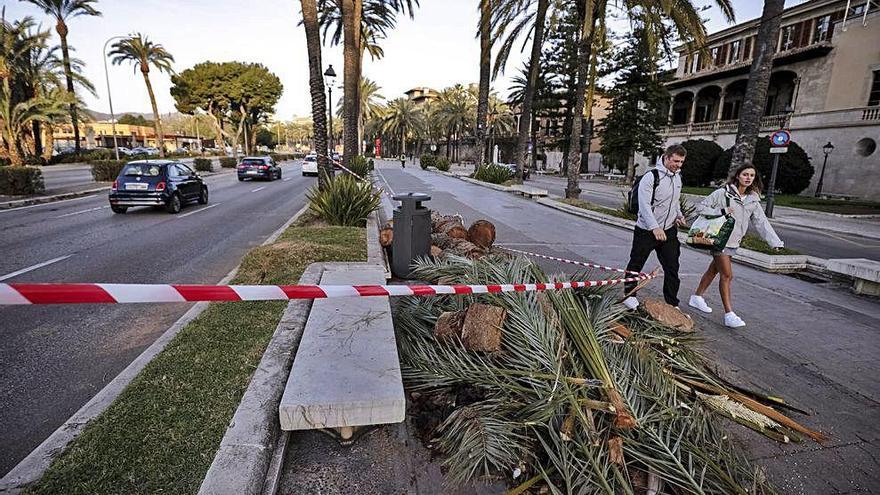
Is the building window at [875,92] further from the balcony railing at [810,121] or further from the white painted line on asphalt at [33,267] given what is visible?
the white painted line on asphalt at [33,267]

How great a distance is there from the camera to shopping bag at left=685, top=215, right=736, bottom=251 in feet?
16.1

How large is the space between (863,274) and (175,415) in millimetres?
8632

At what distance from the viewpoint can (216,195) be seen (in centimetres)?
1886

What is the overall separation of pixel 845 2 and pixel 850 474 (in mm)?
36042

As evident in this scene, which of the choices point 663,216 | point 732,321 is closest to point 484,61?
point 663,216

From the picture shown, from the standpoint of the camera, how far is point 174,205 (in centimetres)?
1300

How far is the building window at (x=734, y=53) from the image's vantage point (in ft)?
113

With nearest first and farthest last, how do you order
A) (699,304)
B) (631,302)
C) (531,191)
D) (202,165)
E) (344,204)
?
(631,302)
(699,304)
(344,204)
(531,191)
(202,165)

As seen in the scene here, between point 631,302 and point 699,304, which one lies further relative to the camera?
point 699,304

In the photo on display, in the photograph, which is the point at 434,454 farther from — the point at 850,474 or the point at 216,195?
the point at 216,195

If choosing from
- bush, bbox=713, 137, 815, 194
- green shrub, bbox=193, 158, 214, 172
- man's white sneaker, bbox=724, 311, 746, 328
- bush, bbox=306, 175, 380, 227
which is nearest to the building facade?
bush, bbox=713, 137, 815, 194

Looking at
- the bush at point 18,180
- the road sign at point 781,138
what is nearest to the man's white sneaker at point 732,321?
the road sign at point 781,138

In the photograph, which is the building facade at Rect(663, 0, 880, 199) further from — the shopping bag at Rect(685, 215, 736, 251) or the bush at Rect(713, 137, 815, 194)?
the shopping bag at Rect(685, 215, 736, 251)

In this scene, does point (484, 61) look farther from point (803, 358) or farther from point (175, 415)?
point (175, 415)
